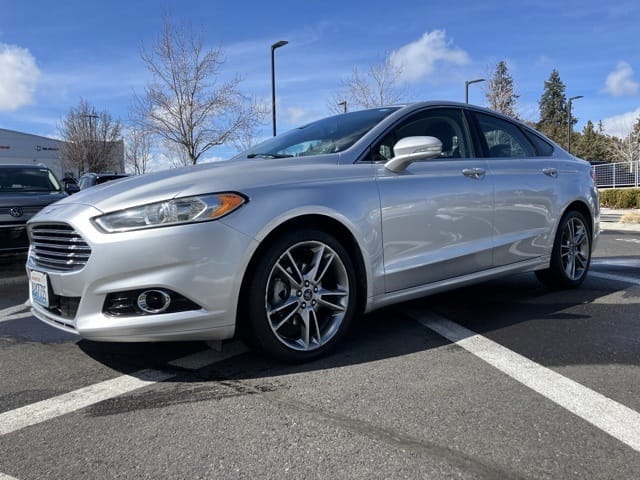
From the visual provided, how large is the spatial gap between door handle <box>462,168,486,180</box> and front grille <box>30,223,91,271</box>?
263cm

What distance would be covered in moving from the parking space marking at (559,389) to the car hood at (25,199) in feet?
19.5

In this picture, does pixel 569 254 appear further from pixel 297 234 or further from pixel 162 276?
pixel 162 276

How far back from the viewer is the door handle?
3.98 metres

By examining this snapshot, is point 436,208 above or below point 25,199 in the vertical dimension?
below

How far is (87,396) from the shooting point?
9.00 ft

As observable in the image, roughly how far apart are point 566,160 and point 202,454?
437 cm

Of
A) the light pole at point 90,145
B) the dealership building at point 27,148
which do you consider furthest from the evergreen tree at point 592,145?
the dealership building at point 27,148

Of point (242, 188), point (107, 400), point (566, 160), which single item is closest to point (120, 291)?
point (107, 400)

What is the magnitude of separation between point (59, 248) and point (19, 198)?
4978mm

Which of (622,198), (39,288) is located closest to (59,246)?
(39,288)

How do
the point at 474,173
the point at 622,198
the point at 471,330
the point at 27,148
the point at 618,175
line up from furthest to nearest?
the point at 27,148, the point at 618,175, the point at 622,198, the point at 474,173, the point at 471,330

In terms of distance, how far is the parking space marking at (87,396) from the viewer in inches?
98.1

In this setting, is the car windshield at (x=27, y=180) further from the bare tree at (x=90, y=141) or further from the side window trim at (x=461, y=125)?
the bare tree at (x=90, y=141)

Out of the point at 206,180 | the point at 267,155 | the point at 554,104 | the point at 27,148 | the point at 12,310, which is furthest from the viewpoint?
the point at 554,104
